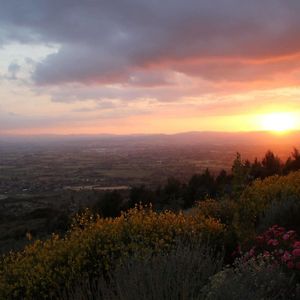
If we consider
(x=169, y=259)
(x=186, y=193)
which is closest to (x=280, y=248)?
(x=169, y=259)

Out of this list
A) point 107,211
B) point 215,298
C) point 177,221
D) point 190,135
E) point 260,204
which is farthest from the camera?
point 190,135

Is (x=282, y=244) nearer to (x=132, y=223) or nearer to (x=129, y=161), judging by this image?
(x=132, y=223)

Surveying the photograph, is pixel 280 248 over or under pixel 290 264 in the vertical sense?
under

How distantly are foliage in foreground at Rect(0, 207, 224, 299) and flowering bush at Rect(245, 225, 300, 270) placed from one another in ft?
3.24

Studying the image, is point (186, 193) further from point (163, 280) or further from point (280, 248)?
point (163, 280)

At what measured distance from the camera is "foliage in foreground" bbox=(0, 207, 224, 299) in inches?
264

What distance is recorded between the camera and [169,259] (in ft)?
16.4

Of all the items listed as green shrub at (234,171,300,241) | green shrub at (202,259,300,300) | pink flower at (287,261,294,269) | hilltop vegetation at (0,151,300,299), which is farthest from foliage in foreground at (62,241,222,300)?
green shrub at (234,171,300,241)

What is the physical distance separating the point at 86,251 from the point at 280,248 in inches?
117

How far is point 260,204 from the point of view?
9719 millimetres

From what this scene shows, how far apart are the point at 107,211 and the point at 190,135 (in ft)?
502

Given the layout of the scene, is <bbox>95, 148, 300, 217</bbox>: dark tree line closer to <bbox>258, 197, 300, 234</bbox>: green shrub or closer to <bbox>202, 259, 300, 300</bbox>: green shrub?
<bbox>258, 197, 300, 234</bbox>: green shrub

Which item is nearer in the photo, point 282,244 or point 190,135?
point 282,244

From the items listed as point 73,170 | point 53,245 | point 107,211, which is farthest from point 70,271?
point 73,170
